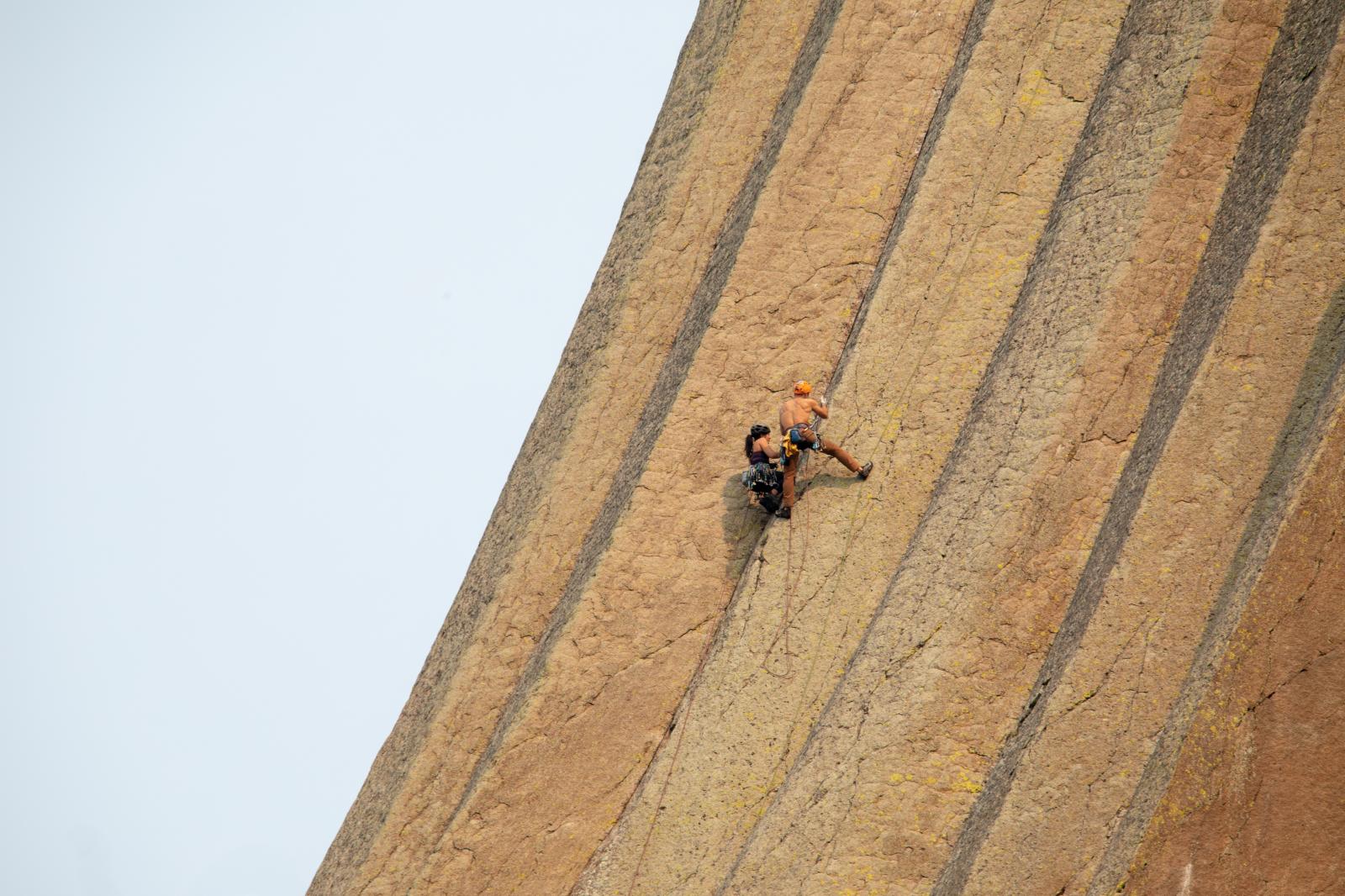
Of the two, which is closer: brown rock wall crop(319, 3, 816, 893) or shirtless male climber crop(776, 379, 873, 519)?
shirtless male climber crop(776, 379, 873, 519)

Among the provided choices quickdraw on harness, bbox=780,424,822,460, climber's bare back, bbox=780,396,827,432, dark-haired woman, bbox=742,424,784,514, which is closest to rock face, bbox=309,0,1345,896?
dark-haired woman, bbox=742,424,784,514

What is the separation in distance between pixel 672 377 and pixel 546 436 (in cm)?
233

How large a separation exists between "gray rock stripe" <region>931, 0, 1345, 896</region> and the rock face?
65 mm

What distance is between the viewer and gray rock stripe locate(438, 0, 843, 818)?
16.8 meters

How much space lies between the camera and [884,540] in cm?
1563

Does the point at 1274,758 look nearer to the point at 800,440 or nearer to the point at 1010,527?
the point at 1010,527

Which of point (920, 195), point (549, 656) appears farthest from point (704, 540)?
point (920, 195)

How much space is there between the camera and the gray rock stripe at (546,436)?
59.2ft

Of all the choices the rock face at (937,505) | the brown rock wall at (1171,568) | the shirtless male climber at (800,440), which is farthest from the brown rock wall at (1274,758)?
the shirtless male climber at (800,440)

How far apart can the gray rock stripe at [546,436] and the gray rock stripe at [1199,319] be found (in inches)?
298

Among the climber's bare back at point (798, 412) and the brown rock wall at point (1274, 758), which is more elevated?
the climber's bare back at point (798, 412)

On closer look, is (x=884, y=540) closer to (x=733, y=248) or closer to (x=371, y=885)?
(x=733, y=248)

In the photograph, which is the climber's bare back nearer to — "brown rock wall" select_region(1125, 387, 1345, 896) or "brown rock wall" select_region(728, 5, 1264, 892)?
"brown rock wall" select_region(728, 5, 1264, 892)

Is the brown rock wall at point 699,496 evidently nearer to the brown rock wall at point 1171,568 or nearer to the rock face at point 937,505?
the rock face at point 937,505
